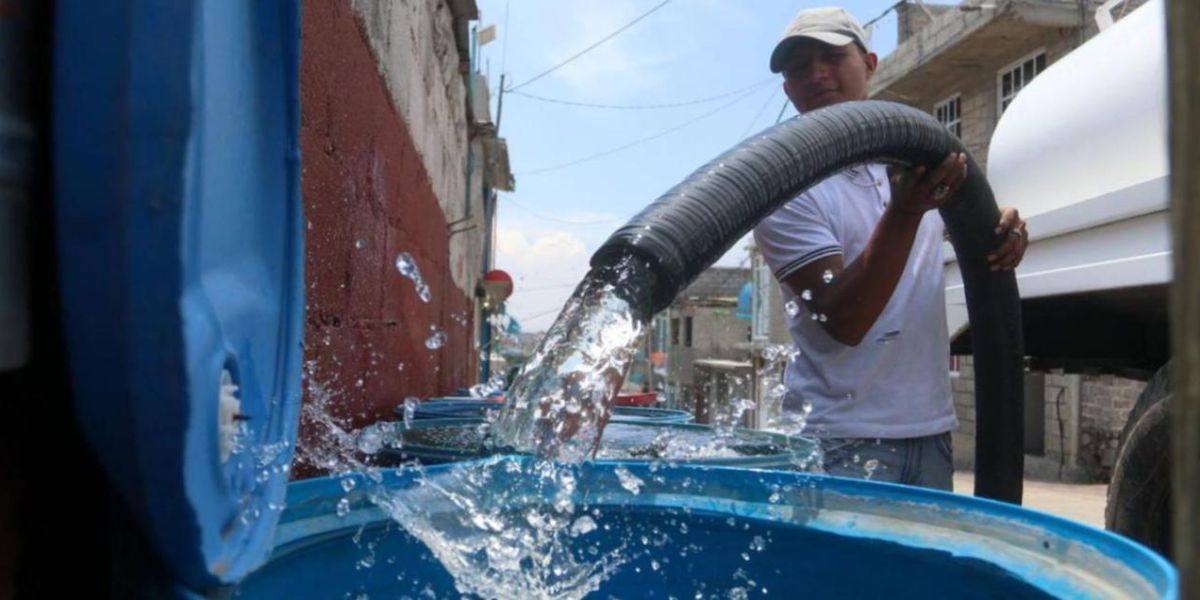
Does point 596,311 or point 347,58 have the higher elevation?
point 347,58

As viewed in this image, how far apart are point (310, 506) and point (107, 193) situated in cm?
83

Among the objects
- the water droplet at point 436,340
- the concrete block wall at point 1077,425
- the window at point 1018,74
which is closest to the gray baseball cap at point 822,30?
the water droplet at point 436,340

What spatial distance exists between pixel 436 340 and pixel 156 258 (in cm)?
454

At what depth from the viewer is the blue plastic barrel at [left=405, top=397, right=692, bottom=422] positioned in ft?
9.77

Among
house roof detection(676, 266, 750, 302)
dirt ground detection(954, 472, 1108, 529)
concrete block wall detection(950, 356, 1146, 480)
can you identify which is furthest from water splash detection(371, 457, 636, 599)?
house roof detection(676, 266, 750, 302)

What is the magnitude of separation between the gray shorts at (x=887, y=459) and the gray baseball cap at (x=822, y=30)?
3.10ft

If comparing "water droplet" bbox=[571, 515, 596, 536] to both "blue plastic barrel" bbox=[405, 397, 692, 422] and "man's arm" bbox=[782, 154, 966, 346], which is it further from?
"blue plastic barrel" bbox=[405, 397, 692, 422]

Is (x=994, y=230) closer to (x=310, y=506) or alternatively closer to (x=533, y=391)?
(x=533, y=391)

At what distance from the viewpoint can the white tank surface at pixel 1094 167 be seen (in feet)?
7.35

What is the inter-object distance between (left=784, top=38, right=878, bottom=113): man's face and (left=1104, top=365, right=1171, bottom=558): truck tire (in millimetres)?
1101

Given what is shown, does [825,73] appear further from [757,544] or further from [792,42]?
[757,544]

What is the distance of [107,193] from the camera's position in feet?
1.73

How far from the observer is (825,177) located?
188 centimetres

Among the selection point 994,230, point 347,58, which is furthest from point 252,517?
point 994,230
